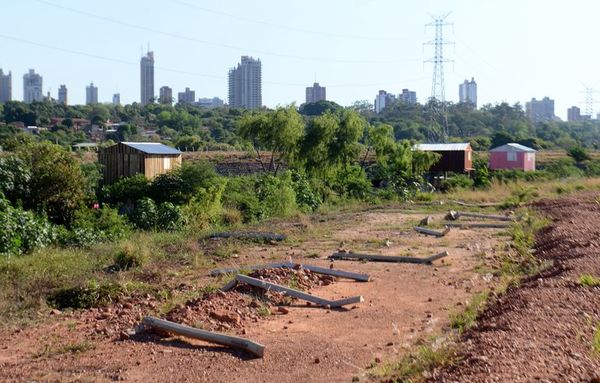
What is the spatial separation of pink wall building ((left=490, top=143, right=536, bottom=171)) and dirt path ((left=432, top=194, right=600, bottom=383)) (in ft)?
134

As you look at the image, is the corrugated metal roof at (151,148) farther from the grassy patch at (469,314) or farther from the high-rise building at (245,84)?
the high-rise building at (245,84)

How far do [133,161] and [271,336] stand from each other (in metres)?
22.6

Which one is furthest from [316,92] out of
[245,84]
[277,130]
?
[277,130]

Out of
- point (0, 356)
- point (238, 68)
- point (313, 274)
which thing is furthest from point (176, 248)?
point (238, 68)

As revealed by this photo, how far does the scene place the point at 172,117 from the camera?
304 ft

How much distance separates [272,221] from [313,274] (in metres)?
8.32

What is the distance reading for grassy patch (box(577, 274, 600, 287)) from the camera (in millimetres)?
9531

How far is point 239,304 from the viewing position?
949cm

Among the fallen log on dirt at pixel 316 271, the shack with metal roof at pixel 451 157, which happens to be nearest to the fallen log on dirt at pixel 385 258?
the fallen log on dirt at pixel 316 271

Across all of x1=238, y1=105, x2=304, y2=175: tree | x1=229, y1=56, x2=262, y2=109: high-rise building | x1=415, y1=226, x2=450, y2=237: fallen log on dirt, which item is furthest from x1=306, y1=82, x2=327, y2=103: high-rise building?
x1=415, y1=226, x2=450, y2=237: fallen log on dirt

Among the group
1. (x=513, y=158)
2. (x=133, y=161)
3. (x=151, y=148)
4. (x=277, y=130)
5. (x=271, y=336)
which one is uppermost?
(x=277, y=130)

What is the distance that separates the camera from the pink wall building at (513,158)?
5197 cm

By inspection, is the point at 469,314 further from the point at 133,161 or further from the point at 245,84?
the point at 245,84

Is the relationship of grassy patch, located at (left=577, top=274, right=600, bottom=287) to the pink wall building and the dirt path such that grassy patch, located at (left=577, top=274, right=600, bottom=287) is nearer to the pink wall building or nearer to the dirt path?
the dirt path
